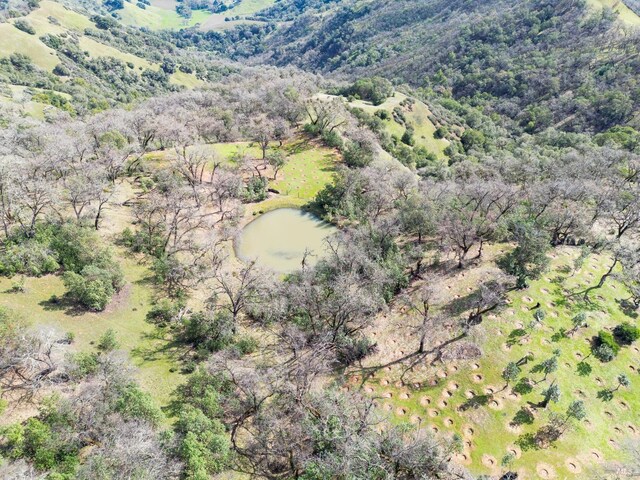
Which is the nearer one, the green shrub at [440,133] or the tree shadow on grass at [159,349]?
the tree shadow on grass at [159,349]

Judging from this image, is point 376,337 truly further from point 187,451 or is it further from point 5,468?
point 5,468

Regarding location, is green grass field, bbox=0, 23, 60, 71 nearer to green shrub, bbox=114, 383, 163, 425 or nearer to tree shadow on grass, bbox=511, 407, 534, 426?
green shrub, bbox=114, 383, 163, 425

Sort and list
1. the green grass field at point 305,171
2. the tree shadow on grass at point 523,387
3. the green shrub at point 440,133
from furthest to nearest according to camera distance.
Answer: the green shrub at point 440,133
the green grass field at point 305,171
the tree shadow on grass at point 523,387

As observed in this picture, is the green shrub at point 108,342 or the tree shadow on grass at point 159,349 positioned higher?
the green shrub at point 108,342

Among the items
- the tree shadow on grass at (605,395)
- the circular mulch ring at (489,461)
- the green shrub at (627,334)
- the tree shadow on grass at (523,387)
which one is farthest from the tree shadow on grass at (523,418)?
the green shrub at (627,334)

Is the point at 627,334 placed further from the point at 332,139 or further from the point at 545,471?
the point at 332,139

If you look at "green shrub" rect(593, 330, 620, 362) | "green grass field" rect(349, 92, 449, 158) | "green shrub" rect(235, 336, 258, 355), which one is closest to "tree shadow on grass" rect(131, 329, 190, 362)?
"green shrub" rect(235, 336, 258, 355)

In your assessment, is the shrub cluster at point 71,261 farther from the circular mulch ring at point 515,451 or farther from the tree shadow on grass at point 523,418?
the tree shadow on grass at point 523,418
